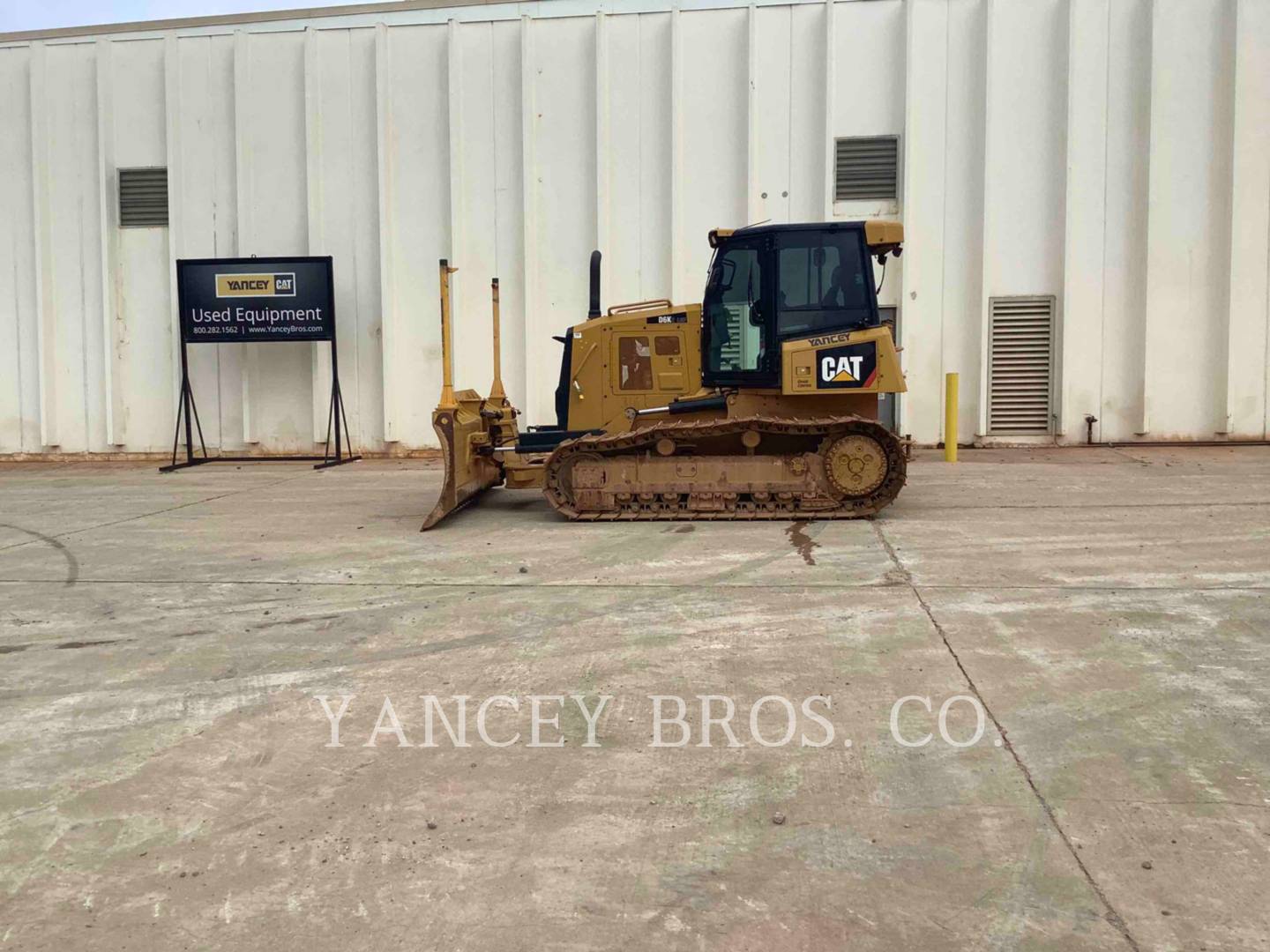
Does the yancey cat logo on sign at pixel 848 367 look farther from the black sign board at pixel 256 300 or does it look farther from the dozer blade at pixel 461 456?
the black sign board at pixel 256 300

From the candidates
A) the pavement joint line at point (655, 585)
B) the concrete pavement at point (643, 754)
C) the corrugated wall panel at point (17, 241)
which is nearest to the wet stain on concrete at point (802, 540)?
the concrete pavement at point (643, 754)

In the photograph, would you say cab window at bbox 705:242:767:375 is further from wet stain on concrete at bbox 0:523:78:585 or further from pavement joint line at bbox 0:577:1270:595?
wet stain on concrete at bbox 0:523:78:585

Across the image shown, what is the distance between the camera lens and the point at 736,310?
9469 millimetres

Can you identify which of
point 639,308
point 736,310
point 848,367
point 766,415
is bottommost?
point 766,415

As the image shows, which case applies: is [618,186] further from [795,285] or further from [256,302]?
[795,285]

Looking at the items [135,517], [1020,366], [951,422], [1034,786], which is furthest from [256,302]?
[1034,786]

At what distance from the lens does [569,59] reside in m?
16.1

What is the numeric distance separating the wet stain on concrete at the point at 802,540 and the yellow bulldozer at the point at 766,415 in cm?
25

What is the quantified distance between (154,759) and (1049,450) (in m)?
14.1

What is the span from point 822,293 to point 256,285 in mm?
10189

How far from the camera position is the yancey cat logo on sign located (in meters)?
9.22

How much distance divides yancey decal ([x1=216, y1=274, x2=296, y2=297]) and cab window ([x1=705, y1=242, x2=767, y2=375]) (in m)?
8.82

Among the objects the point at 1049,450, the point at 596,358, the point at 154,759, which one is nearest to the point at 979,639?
the point at 154,759

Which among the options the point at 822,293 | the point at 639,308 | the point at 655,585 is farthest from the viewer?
the point at 639,308
